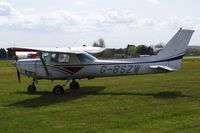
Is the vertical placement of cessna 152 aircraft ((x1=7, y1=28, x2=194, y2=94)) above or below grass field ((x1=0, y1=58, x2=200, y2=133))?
above

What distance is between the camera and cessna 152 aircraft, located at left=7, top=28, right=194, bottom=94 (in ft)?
56.4

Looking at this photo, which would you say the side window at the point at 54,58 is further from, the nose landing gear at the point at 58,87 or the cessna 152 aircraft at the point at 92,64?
the nose landing gear at the point at 58,87

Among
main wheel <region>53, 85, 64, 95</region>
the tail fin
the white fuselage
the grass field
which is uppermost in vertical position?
the tail fin

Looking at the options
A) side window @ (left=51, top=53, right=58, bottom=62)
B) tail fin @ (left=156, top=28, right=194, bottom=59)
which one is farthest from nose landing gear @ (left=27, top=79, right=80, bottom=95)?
tail fin @ (left=156, top=28, right=194, bottom=59)

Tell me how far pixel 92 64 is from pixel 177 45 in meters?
3.87

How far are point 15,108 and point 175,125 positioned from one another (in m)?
5.96

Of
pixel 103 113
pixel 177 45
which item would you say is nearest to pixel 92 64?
pixel 177 45

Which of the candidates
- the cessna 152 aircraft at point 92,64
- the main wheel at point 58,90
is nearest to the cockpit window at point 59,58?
the cessna 152 aircraft at point 92,64

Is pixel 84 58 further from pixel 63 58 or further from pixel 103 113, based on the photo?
pixel 103 113

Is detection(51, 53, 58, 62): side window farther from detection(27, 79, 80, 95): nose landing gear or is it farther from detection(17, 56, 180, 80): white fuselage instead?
detection(27, 79, 80, 95): nose landing gear

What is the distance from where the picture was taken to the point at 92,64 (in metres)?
18.3

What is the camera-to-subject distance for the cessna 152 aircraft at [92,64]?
17.2 meters

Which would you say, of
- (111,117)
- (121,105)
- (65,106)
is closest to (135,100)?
(121,105)

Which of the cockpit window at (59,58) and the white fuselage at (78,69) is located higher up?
the cockpit window at (59,58)
